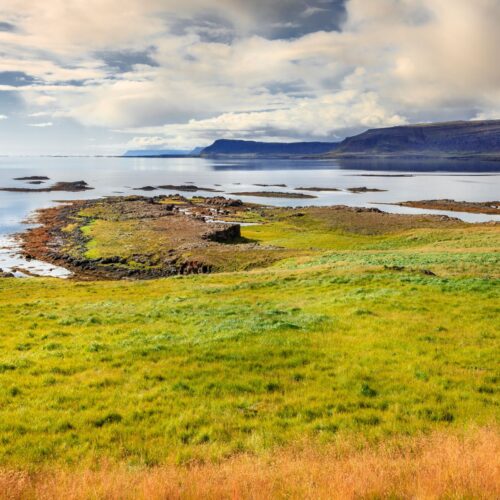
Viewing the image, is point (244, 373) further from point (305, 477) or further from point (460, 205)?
point (460, 205)

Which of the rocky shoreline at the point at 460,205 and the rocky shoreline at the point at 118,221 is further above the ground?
the rocky shoreline at the point at 460,205

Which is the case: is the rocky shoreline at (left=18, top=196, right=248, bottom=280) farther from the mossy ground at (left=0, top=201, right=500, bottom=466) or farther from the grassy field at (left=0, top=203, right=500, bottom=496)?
the grassy field at (left=0, top=203, right=500, bottom=496)

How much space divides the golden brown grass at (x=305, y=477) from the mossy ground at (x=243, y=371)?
33.3 inches

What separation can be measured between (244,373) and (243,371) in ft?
0.55

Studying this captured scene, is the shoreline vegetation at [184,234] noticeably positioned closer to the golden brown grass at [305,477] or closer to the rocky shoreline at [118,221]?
the rocky shoreline at [118,221]

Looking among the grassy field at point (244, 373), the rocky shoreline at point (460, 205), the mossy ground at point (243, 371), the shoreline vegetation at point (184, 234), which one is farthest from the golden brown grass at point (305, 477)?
the rocky shoreline at point (460, 205)

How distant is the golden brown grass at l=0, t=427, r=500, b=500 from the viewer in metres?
6.86

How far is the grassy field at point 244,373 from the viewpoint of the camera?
9656 mm

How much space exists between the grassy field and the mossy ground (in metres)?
0.05

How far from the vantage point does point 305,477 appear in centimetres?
746

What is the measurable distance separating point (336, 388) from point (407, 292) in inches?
537

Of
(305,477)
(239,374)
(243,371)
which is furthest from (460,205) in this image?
(305,477)

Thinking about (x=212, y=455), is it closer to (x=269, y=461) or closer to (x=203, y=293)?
(x=269, y=461)

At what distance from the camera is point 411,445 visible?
360 inches
